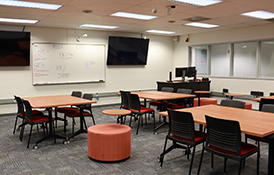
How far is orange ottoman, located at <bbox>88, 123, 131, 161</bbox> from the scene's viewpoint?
3672mm

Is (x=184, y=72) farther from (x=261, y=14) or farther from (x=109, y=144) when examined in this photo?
(x=109, y=144)

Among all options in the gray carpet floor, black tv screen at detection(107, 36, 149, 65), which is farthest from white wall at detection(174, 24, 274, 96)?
the gray carpet floor

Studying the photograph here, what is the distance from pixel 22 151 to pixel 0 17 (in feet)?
11.9

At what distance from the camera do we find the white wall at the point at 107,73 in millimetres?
7457

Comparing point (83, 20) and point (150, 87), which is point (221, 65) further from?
point (83, 20)

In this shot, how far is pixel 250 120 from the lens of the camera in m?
3.20

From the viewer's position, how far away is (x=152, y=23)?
7.31 m

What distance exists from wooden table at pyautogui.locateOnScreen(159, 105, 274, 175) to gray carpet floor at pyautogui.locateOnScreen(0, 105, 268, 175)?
73 centimetres

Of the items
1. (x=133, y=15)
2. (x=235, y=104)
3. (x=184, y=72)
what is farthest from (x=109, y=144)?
(x=184, y=72)

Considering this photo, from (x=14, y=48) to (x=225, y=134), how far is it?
6.66 meters

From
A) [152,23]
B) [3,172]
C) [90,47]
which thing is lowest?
[3,172]

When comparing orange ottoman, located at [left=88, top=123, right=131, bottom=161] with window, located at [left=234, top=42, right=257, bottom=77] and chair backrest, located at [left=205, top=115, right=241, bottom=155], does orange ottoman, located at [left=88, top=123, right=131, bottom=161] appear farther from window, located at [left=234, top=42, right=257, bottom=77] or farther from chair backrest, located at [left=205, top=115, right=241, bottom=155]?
window, located at [left=234, top=42, right=257, bottom=77]

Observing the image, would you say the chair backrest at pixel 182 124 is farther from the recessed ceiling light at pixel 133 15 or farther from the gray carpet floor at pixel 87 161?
the recessed ceiling light at pixel 133 15

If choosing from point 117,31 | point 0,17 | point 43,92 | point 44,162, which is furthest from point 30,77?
point 44,162
